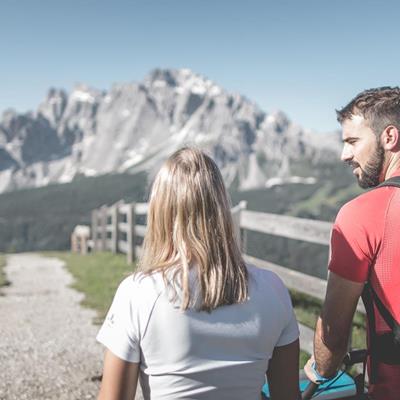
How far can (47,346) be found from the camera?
5.95 m

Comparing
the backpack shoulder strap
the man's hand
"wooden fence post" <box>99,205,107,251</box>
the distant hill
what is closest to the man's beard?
the backpack shoulder strap

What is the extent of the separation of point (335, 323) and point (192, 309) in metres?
0.72

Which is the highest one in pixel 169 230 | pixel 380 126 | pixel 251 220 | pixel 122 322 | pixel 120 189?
pixel 380 126

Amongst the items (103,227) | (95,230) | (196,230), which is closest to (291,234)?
(196,230)

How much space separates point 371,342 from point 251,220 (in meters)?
4.87

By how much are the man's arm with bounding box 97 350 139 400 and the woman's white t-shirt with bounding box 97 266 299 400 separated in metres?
0.03

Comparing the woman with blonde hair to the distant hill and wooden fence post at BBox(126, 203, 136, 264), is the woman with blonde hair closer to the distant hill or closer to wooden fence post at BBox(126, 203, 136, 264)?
wooden fence post at BBox(126, 203, 136, 264)

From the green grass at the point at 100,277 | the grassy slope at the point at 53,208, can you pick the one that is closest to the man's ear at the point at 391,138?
the green grass at the point at 100,277

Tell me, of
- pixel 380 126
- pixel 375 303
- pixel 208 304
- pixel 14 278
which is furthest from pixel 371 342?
pixel 14 278

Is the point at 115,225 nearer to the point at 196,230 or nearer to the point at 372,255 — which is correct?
the point at 196,230

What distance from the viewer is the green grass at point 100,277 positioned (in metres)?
8.41

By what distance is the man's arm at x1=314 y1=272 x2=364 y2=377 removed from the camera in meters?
2.13

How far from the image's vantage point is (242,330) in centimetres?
195

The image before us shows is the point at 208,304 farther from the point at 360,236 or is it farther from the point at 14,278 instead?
the point at 14,278
